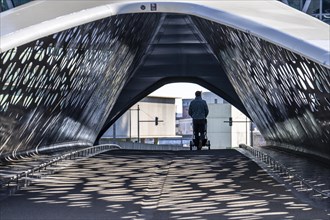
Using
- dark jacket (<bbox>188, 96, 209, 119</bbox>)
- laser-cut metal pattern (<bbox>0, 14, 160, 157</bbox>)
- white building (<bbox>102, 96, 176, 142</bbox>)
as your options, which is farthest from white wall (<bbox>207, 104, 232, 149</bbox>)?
dark jacket (<bbox>188, 96, 209, 119</bbox>)

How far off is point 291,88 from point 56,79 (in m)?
5.27

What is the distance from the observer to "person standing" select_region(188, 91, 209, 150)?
22.2 meters

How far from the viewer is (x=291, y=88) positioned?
591 inches

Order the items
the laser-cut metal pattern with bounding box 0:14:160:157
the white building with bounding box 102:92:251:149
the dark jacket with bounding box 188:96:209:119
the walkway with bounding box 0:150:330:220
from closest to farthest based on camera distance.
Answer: the walkway with bounding box 0:150:330:220, the laser-cut metal pattern with bounding box 0:14:160:157, the dark jacket with bounding box 188:96:209:119, the white building with bounding box 102:92:251:149

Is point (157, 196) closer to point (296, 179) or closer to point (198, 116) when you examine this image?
point (296, 179)

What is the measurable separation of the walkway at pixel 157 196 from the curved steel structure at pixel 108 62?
177 centimetres

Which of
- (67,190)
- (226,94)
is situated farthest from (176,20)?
(67,190)

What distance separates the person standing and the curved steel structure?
178cm

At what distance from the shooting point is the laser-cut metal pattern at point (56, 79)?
13.3m

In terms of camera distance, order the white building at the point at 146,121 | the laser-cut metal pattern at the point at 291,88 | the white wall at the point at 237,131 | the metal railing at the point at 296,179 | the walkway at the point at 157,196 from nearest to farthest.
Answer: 1. the walkway at the point at 157,196
2. the metal railing at the point at 296,179
3. the laser-cut metal pattern at the point at 291,88
4. the white building at the point at 146,121
5. the white wall at the point at 237,131

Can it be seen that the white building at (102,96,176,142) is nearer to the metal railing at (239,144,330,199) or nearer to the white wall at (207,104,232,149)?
the white wall at (207,104,232,149)

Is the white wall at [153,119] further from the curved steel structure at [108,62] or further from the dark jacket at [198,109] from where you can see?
the dark jacket at [198,109]

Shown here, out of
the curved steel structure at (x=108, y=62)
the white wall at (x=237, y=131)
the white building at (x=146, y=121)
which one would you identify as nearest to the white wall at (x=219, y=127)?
the white wall at (x=237, y=131)

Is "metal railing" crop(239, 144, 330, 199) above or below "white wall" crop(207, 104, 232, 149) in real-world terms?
below
